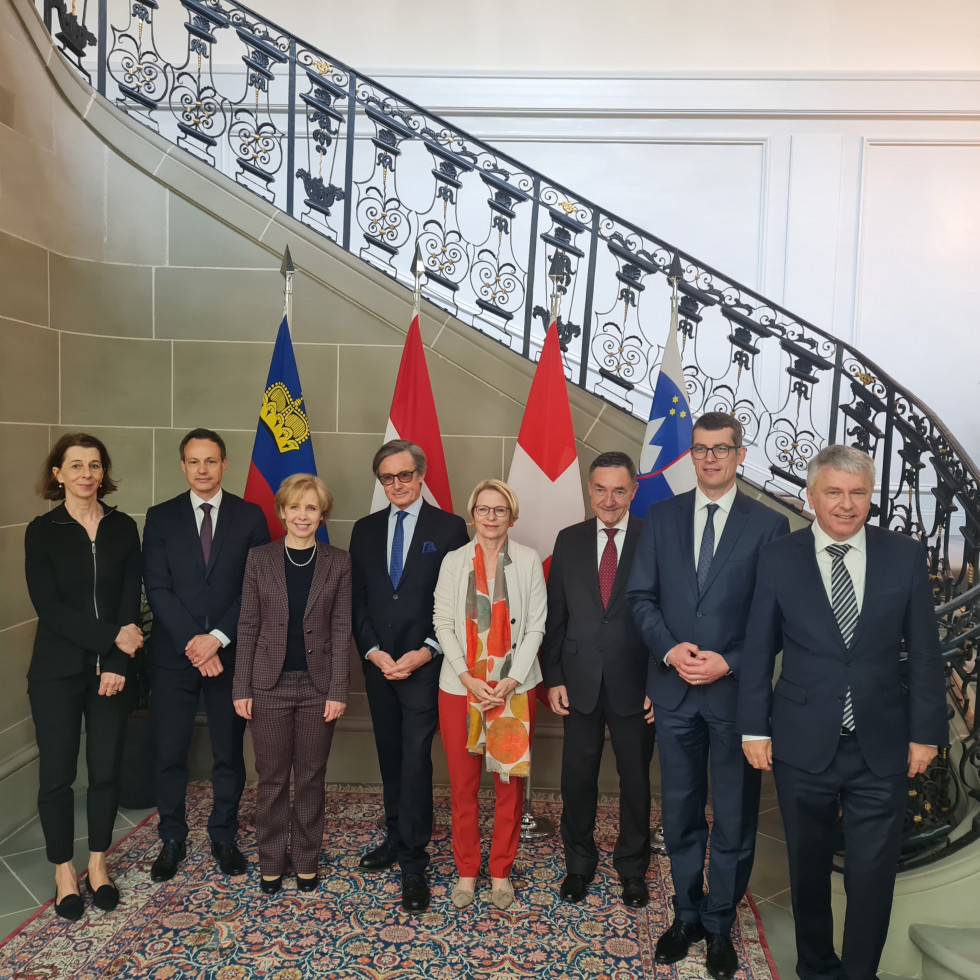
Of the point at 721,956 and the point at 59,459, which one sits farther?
the point at 59,459

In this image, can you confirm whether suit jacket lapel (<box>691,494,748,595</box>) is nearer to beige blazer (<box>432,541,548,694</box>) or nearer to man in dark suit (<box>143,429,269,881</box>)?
beige blazer (<box>432,541,548,694</box>)

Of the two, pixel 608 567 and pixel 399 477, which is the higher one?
pixel 399 477

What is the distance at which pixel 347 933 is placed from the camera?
2857mm

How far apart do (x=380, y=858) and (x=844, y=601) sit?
2241 mm

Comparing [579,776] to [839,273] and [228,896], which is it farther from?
[839,273]

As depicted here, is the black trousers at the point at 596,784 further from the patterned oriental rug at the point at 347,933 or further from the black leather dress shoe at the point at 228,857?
the black leather dress shoe at the point at 228,857

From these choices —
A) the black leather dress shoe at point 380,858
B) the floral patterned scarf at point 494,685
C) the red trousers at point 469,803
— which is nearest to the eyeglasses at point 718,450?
the floral patterned scarf at point 494,685

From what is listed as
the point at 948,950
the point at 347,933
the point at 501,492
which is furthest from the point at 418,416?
the point at 948,950

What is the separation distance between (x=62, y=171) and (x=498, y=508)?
3.05 m

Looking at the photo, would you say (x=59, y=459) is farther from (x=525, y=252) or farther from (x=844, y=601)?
(x=525, y=252)

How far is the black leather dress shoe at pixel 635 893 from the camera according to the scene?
121 inches

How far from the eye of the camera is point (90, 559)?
119 inches

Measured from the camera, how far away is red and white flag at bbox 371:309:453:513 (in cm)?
385

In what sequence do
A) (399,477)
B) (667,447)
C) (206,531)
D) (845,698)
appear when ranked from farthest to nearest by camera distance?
(667,447), (206,531), (399,477), (845,698)
